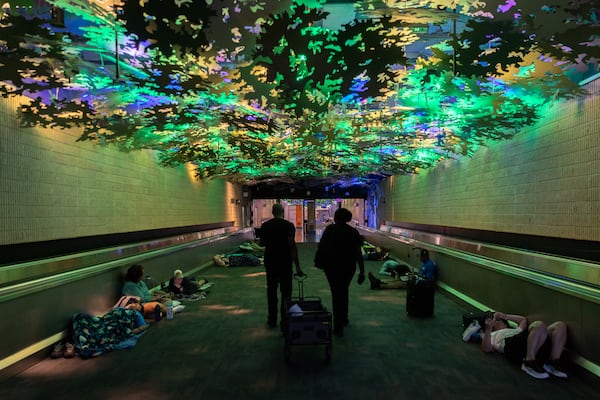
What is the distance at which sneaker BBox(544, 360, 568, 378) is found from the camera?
376cm

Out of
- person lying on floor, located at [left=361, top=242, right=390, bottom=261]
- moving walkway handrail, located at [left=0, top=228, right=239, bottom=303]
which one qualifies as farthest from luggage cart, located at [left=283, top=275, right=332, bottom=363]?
person lying on floor, located at [left=361, top=242, right=390, bottom=261]

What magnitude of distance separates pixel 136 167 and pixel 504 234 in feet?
27.9

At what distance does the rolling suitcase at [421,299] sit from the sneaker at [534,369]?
2.14m

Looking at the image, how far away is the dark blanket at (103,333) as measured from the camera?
4.58 m

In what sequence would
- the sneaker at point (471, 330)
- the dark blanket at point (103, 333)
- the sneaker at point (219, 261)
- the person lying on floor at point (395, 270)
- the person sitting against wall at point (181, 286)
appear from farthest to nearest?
the sneaker at point (219, 261) < the person lying on floor at point (395, 270) < the person sitting against wall at point (181, 286) < the sneaker at point (471, 330) < the dark blanket at point (103, 333)

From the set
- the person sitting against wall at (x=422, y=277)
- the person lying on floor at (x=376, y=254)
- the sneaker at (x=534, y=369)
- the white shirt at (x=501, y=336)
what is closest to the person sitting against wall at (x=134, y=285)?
the person sitting against wall at (x=422, y=277)

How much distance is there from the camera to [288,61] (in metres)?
3.78

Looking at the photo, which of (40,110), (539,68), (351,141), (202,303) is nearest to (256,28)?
(539,68)

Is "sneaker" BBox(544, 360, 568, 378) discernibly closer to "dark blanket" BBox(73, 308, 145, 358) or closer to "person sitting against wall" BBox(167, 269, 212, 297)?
"dark blanket" BBox(73, 308, 145, 358)

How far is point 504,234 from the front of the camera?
7781mm

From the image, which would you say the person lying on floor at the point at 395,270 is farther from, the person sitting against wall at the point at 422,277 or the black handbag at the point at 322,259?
the black handbag at the point at 322,259

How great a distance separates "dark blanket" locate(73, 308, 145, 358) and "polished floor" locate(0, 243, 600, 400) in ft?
0.43

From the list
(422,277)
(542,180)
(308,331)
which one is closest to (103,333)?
(308,331)

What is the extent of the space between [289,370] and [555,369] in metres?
2.62
